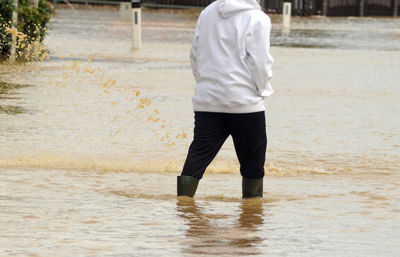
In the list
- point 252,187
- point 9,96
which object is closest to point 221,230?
point 252,187

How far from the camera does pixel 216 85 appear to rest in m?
6.52

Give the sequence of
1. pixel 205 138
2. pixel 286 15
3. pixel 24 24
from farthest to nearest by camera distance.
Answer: pixel 286 15, pixel 24 24, pixel 205 138

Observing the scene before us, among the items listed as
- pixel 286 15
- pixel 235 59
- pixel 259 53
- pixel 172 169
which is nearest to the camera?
pixel 259 53

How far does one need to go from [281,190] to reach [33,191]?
177 cm

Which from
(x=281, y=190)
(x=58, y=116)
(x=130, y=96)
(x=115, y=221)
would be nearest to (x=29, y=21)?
(x=130, y=96)

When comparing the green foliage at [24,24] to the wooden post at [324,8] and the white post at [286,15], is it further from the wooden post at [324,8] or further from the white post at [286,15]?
the wooden post at [324,8]

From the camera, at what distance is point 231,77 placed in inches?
255

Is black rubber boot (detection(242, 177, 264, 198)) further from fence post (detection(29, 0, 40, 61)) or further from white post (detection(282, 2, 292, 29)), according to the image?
white post (detection(282, 2, 292, 29))

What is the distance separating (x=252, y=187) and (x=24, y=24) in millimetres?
12811

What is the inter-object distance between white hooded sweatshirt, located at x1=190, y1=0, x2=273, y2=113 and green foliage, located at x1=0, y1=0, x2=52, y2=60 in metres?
10.8

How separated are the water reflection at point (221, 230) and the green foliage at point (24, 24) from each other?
1078 centimetres

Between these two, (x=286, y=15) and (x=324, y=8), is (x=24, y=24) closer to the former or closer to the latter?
(x=286, y=15)

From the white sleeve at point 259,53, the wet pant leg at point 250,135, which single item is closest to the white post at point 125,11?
the wet pant leg at point 250,135

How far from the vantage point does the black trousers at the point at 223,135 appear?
21.5 ft
